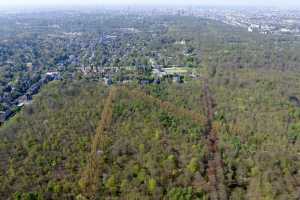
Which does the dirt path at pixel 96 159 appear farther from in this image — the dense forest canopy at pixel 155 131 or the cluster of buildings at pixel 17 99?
the cluster of buildings at pixel 17 99

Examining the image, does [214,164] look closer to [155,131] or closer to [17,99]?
[155,131]

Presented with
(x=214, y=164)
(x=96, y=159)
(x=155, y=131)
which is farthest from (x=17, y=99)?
(x=214, y=164)

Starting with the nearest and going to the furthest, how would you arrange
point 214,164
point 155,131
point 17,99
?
point 214,164
point 155,131
point 17,99

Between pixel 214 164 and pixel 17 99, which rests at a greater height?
pixel 17 99

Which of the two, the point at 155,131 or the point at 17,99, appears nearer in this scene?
the point at 155,131

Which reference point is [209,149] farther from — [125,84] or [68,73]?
[68,73]

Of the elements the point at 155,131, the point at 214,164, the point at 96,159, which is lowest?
the point at 214,164

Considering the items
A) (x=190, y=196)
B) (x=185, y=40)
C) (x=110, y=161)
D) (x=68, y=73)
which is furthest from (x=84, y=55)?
(x=190, y=196)

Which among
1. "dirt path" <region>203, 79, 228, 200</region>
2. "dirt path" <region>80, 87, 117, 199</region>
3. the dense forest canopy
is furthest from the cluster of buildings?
"dirt path" <region>203, 79, 228, 200</region>

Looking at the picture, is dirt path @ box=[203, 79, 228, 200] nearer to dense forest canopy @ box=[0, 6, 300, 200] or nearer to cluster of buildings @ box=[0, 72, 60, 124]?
dense forest canopy @ box=[0, 6, 300, 200]
